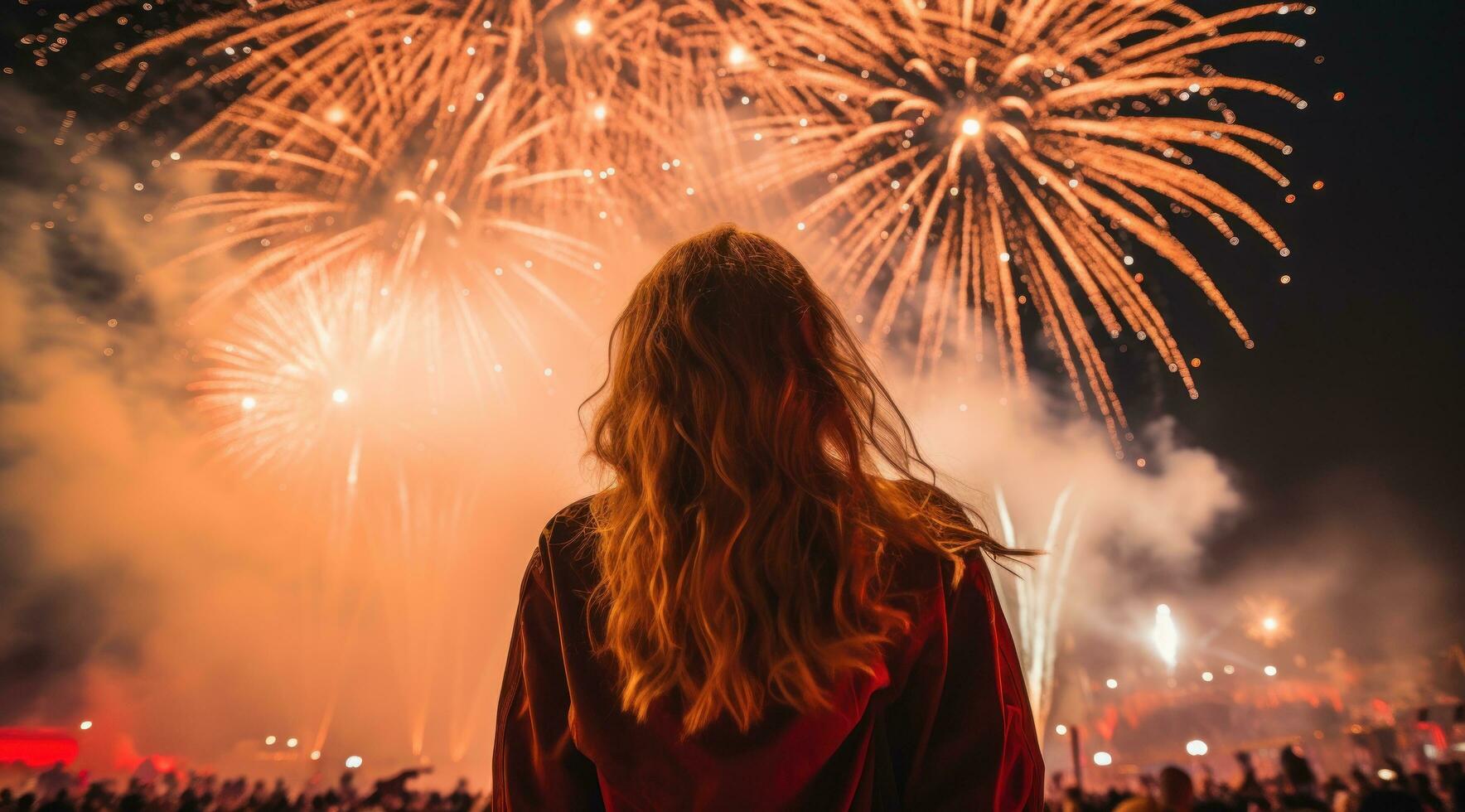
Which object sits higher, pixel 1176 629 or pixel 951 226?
pixel 1176 629

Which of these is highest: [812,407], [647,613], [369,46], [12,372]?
[369,46]

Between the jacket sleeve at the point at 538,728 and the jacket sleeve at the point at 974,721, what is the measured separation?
0.46 metres

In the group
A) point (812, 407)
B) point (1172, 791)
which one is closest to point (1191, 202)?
point (1172, 791)

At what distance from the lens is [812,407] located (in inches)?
47.0

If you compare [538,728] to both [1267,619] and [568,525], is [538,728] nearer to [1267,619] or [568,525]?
[568,525]

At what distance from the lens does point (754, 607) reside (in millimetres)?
1090

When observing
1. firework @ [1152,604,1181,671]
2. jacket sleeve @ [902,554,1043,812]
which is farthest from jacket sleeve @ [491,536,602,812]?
firework @ [1152,604,1181,671]

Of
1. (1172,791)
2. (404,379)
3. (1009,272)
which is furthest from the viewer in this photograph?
(404,379)

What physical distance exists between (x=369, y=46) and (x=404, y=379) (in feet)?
39.0

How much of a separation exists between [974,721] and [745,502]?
416mm

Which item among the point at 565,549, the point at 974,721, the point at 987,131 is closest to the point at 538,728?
the point at 565,549

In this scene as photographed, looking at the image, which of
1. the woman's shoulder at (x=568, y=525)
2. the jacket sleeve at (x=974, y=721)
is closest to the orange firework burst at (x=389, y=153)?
the woman's shoulder at (x=568, y=525)

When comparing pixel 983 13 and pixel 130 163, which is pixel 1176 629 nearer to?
pixel 983 13

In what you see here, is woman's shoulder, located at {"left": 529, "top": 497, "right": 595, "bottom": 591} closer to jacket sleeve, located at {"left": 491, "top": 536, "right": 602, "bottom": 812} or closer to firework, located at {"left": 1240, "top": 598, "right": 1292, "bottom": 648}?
jacket sleeve, located at {"left": 491, "top": 536, "right": 602, "bottom": 812}
